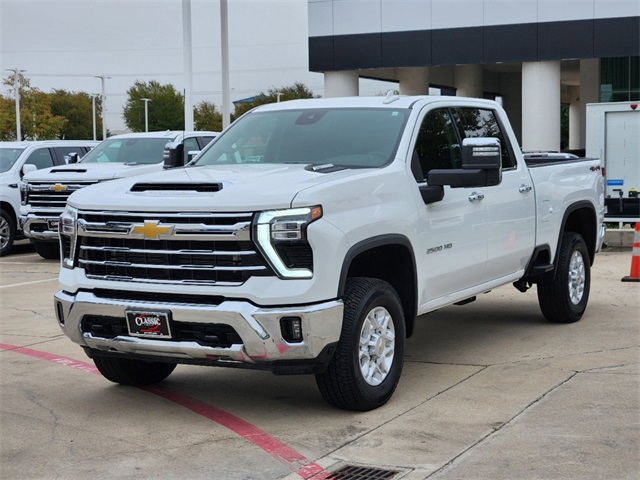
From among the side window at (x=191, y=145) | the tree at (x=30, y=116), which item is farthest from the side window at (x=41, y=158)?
the tree at (x=30, y=116)

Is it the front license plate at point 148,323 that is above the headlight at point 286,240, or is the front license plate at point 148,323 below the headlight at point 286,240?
below

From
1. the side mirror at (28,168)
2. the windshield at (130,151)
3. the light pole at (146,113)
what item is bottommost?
the side mirror at (28,168)

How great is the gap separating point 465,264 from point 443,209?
569 mm

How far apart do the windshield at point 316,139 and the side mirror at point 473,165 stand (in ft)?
1.25

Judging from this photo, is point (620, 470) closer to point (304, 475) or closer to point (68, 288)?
point (304, 475)

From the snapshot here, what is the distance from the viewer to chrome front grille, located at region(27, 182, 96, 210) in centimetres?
1623

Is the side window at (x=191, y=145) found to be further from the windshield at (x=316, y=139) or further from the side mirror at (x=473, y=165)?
the side mirror at (x=473, y=165)

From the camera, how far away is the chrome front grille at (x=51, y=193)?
1623cm

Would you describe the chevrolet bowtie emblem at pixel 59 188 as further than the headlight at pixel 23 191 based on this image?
No

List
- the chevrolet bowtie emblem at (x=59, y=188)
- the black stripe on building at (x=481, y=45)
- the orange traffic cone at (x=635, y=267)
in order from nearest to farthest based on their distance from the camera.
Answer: the orange traffic cone at (x=635, y=267)
the chevrolet bowtie emblem at (x=59, y=188)
the black stripe on building at (x=481, y=45)

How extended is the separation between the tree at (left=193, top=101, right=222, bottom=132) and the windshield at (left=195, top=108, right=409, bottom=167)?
12014 cm

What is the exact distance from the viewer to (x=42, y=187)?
16.4 metres

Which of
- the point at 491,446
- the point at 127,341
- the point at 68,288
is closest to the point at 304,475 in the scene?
the point at 491,446

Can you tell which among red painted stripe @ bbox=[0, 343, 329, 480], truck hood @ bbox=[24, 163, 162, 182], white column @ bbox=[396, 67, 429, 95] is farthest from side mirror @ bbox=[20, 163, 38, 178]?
white column @ bbox=[396, 67, 429, 95]
